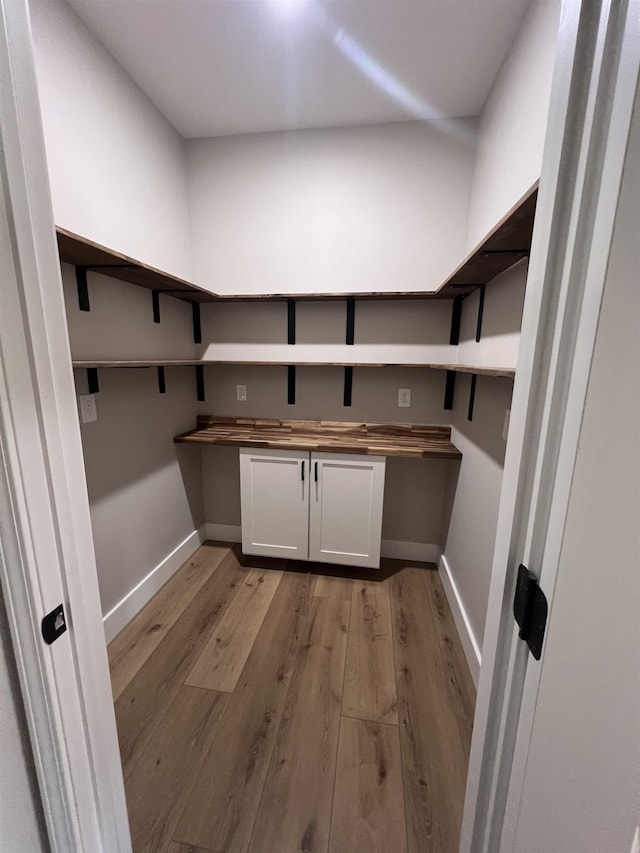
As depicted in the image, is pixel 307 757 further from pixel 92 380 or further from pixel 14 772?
pixel 92 380

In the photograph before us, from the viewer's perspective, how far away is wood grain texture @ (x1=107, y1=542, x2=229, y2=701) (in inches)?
63.1

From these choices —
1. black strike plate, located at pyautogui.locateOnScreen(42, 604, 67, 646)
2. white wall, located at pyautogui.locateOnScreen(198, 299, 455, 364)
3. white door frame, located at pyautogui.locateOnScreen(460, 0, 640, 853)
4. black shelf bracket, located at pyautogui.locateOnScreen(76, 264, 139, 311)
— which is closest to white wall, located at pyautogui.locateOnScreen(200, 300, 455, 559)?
white wall, located at pyautogui.locateOnScreen(198, 299, 455, 364)

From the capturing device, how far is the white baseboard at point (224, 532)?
2.66 meters

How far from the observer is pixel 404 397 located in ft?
7.56

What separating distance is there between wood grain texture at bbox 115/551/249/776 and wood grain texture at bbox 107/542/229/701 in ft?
0.14

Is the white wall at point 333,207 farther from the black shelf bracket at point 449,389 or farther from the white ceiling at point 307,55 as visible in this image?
the black shelf bracket at point 449,389

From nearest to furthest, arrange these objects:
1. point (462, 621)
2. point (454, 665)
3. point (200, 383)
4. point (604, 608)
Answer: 1. point (604, 608)
2. point (454, 665)
3. point (462, 621)
4. point (200, 383)

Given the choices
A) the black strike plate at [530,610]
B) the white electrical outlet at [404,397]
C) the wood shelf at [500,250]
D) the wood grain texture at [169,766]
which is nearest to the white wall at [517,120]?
the wood shelf at [500,250]

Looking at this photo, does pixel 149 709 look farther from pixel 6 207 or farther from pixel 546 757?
pixel 6 207

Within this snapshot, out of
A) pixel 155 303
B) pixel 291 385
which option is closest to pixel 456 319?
pixel 291 385

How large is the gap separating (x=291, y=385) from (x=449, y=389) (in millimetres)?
1074

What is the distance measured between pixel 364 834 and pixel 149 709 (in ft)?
3.05

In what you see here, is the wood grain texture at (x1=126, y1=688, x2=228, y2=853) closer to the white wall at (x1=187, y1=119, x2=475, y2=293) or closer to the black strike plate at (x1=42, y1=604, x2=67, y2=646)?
the black strike plate at (x1=42, y1=604, x2=67, y2=646)

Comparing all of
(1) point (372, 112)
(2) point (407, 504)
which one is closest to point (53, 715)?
(2) point (407, 504)
